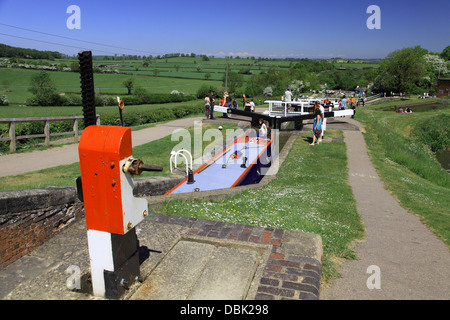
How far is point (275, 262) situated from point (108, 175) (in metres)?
2.10

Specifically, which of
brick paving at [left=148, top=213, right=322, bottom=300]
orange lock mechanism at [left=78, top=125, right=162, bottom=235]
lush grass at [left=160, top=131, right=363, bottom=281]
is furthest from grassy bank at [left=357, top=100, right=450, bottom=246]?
orange lock mechanism at [left=78, top=125, right=162, bottom=235]

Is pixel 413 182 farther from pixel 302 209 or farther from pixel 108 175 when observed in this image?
pixel 108 175

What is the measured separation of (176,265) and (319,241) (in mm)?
1866

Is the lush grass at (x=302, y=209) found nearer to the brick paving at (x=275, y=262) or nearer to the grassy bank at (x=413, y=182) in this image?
the brick paving at (x=275, y=262)

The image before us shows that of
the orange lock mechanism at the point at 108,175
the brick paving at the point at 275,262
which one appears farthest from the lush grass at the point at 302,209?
the orange lock mechanism at the point at 108,175

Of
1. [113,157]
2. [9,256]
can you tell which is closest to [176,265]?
[113,157]

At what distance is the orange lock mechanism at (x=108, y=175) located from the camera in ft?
8.75

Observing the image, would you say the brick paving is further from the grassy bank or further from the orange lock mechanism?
the grassy bank

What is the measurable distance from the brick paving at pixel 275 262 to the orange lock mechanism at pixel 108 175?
151 centimetres

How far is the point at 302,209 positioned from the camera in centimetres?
650

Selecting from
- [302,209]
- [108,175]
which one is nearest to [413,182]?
[302,209]

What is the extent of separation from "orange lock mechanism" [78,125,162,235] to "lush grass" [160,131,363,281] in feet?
8.45

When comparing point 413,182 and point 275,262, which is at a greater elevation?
point 275,262
